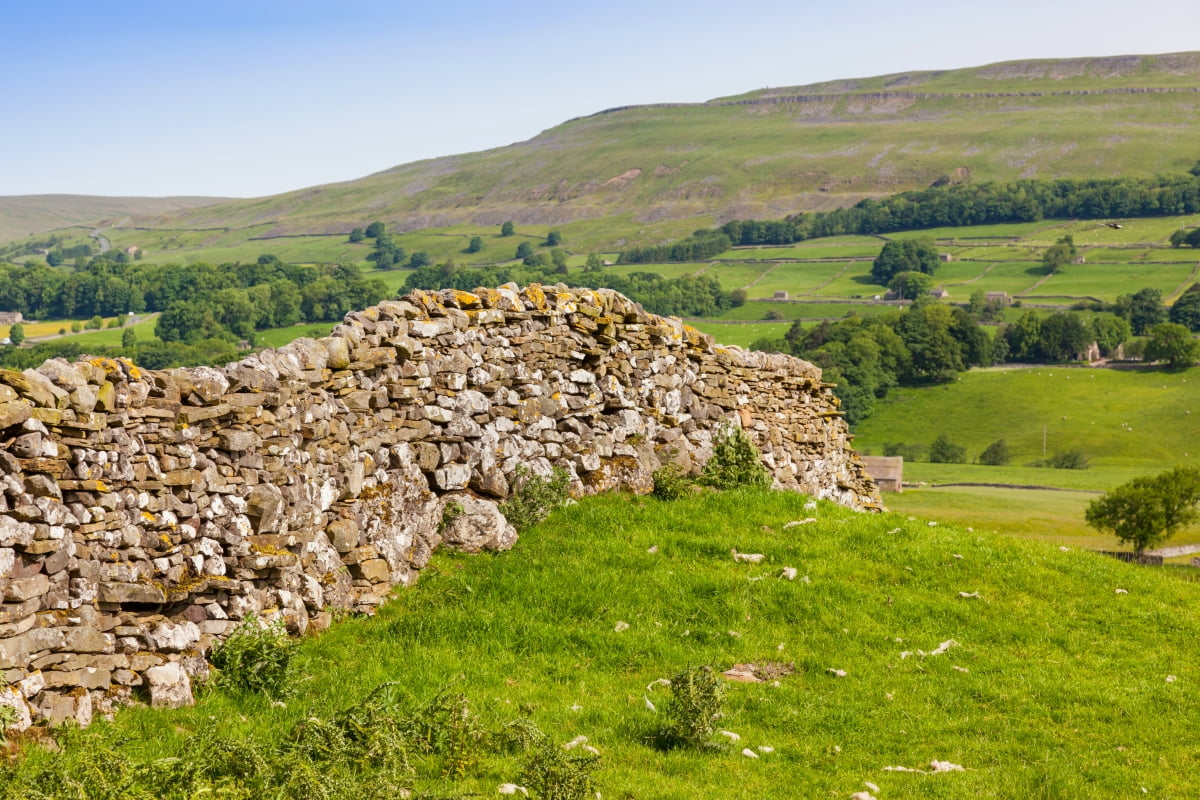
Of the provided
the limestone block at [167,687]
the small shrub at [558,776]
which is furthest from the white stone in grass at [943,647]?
the limestone block at [167,687]

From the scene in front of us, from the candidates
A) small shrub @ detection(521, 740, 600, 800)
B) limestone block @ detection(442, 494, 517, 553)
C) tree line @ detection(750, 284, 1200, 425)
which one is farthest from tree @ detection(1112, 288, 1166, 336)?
small shrub @ detection(521, 740, 600, 800)

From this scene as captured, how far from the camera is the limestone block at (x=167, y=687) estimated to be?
10.8 metres

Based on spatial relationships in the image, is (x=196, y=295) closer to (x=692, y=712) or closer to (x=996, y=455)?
(x=996, y=455)

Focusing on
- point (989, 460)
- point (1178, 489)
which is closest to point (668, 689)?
point (1178, 489)

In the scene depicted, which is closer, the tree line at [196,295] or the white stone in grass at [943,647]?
the white stone in grass at [943,647]

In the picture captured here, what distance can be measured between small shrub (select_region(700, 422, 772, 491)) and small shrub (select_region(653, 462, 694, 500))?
2.40 ft

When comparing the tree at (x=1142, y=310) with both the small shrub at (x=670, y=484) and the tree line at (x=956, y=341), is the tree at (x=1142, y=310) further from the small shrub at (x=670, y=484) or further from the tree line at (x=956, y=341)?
the small shrub at (x=670, y=484)

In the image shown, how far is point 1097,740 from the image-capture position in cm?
1155

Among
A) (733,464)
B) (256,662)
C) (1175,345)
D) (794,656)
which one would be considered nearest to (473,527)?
(256,662)

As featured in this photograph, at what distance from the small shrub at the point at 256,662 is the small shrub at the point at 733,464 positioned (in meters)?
9.36

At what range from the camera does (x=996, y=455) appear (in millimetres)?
141500

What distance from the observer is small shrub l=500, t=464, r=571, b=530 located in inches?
661

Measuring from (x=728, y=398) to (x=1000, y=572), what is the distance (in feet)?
21.2

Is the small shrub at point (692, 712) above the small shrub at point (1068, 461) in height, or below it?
above
